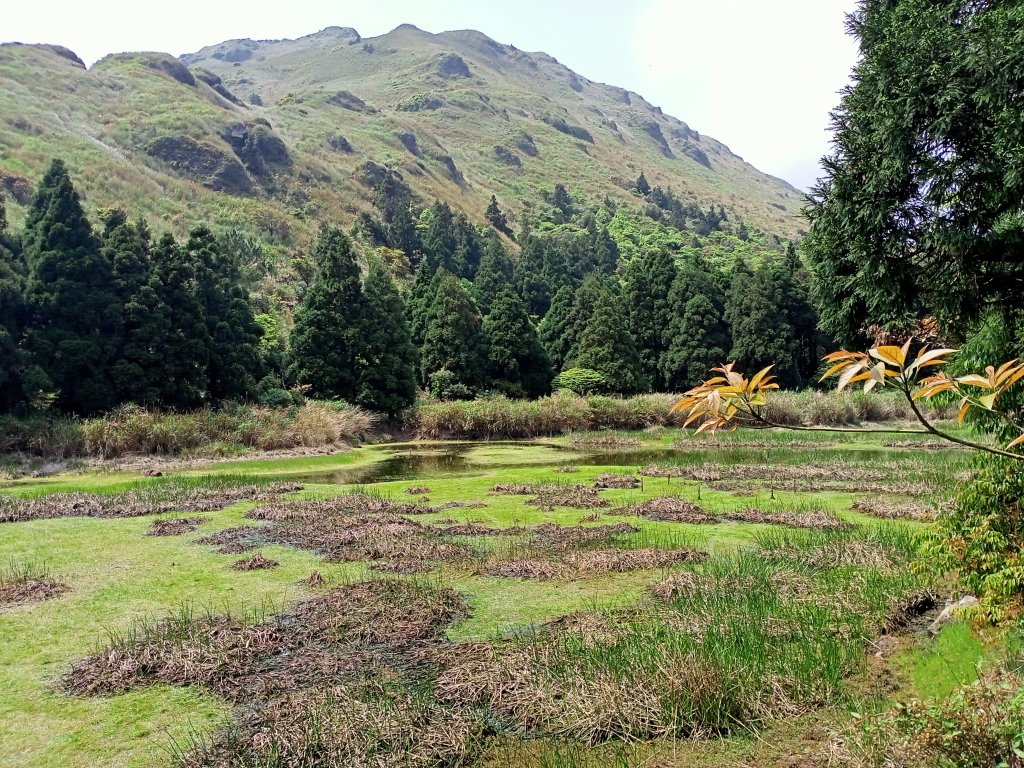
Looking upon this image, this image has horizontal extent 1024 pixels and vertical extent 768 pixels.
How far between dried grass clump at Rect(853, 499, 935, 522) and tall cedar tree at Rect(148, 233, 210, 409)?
83.3ft

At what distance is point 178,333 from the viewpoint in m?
28.0

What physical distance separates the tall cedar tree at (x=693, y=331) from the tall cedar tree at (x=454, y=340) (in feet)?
47.9

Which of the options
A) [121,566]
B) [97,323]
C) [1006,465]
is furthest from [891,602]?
[97,323]

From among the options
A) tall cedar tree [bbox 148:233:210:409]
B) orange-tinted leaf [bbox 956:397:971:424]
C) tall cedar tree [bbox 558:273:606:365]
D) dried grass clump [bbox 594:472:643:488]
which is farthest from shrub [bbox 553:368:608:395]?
orange-tinted leaf [bbox 956:397:971:424]

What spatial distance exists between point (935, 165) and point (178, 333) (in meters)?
27.2

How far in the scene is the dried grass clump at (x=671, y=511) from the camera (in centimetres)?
1234

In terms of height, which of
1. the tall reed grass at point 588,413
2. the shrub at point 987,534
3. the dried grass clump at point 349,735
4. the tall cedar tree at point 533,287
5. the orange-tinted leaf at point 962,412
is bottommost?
the tall reed grass at point 588,413

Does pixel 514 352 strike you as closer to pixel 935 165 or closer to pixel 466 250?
pixel 935 165

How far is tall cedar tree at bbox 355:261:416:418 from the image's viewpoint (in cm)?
3431

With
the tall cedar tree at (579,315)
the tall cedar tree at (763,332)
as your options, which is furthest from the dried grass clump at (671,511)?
the tall cedar tree at (763,332)

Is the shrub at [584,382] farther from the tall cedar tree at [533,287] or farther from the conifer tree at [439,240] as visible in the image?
the conifer tree at [439,240]

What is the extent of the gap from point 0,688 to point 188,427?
20836mm

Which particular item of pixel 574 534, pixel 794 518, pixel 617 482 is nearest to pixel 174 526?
pixel 574 534

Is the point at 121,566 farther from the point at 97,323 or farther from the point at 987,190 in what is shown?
the point at 97,323
